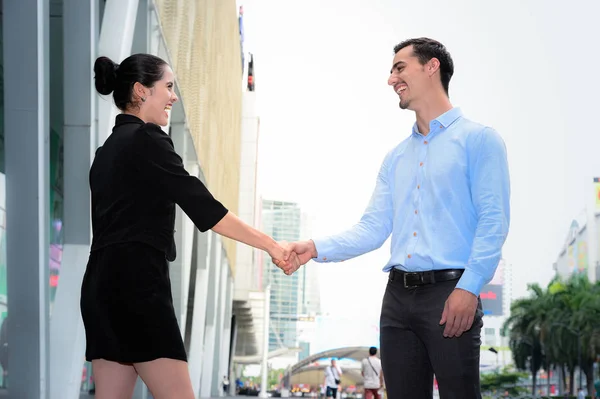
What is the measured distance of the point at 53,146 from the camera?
619 inches

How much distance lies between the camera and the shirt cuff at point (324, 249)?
4680mm

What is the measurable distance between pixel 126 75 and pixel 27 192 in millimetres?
3854

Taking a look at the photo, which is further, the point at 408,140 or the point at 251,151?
the point at 251,151

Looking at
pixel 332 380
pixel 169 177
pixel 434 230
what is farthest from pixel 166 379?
pixel 332 380

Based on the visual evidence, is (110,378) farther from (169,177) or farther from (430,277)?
(430,277)

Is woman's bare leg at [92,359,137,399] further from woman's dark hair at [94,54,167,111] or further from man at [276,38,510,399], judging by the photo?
man at [276,38,510,399]

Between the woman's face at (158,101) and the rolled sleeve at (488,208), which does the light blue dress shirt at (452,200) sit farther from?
the woman's face at (158,101)

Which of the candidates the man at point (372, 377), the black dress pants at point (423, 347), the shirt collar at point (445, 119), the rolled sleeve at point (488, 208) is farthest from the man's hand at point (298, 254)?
the man at point (372, 377)

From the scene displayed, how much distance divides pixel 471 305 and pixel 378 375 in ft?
43.1

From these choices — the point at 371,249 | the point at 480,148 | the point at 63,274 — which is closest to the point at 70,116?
the point at 63,274

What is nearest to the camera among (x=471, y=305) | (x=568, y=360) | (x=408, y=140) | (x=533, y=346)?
(x=471, y=305)

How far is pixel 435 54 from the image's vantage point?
173 inches

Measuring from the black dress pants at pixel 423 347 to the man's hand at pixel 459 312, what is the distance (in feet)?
0.18

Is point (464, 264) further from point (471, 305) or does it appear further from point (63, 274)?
point (63, 274)
